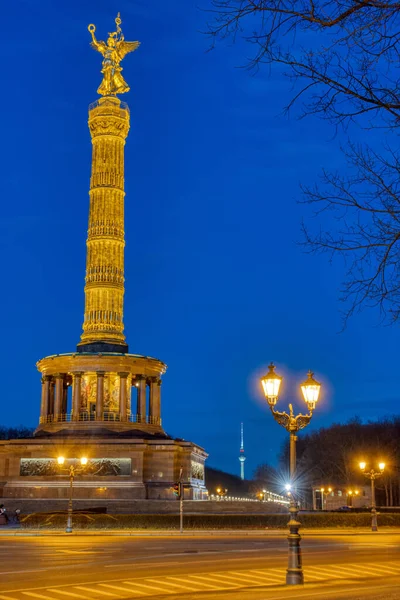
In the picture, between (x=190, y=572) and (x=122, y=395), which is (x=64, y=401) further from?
(x=190, y=572)

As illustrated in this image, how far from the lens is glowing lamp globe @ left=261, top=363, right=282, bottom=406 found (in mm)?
15453

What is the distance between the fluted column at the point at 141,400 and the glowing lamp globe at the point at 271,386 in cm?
3644

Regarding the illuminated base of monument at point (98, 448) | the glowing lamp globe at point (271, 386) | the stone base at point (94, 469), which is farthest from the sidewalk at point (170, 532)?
the glowing lamp globe at point (271, 386)

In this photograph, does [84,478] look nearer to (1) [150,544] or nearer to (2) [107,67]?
(1) [150,544]

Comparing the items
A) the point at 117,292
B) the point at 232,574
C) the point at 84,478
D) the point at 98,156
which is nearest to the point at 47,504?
the point at 84,478

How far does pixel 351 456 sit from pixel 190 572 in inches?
2552

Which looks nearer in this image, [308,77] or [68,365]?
[308,77]

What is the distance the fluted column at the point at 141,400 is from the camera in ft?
168

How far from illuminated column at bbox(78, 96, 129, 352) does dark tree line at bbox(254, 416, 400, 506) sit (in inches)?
1175

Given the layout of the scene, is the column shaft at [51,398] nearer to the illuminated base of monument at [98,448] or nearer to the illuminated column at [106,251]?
the illuminated base of monument at [98,448]

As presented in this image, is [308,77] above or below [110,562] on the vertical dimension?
above

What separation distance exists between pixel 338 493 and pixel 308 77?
8328 cm

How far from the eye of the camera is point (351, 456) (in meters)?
78.0

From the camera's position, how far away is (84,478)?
150 feet
